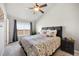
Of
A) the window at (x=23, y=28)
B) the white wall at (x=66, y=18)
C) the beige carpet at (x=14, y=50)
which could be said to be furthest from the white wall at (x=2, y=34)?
the white wall at (x=66, y=18)

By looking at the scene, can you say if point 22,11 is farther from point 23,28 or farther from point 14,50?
point 14,50

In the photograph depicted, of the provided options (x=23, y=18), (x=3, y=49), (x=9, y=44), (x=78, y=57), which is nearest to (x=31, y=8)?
(x=23, y=18)

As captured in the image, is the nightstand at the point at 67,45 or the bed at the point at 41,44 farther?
the nightstand at the point at 67,45

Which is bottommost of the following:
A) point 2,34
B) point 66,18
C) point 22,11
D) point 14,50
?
point 14,50

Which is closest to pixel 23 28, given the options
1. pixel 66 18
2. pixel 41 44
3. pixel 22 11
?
pixel 22 11

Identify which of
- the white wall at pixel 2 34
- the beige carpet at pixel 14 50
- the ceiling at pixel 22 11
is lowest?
the beige carpet at pixel 14 50

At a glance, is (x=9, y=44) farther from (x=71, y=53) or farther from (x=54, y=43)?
(x=71, y=53)

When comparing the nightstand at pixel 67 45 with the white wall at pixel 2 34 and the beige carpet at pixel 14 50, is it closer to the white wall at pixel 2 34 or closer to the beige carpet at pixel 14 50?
the beige carpet at pixel 14 50

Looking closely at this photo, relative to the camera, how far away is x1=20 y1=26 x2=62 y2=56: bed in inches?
53.4

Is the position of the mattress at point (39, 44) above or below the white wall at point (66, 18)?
below

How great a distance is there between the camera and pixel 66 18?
1473 mm

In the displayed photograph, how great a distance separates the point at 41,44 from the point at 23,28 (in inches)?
14.2

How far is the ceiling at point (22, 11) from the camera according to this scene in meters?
1.43

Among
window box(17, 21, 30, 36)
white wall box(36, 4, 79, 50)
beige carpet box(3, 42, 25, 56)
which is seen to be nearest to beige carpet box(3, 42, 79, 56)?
beige carpet box(3, 42, 25, 56)
